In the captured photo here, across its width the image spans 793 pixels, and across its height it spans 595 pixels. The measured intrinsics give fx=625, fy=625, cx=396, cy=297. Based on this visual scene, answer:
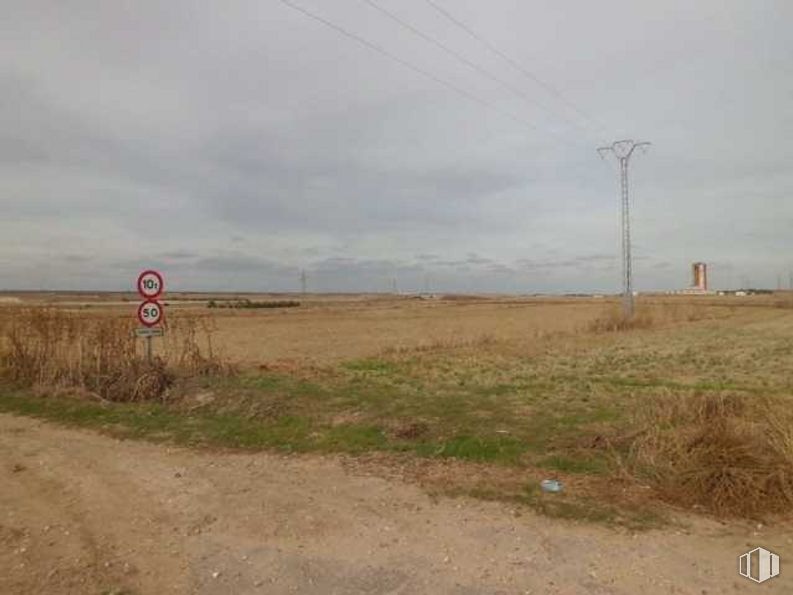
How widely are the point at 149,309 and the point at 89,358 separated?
1.85 metres

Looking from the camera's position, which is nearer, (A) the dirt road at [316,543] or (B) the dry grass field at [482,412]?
(A) the dirt road at [316,543]

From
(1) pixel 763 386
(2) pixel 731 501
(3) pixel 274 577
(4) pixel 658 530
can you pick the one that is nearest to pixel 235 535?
(3) pixel 274 577

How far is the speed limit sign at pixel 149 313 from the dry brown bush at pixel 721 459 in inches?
404

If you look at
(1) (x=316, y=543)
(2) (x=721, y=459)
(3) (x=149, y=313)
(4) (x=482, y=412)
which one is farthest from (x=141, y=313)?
(2) (x=721, y=459)

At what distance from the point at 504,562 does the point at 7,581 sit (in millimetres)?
3667

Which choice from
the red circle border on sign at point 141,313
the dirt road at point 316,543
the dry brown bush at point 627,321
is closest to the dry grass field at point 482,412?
the dirt road at point 316,543

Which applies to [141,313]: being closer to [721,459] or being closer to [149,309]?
[149,309]

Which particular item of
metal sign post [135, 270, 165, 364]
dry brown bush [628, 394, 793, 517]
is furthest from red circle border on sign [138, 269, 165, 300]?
dry brown bush [628, 394, 793, 517]

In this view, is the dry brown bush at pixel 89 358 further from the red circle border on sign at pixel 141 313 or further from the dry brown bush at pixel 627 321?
the dry brown bush at pixel 627 321

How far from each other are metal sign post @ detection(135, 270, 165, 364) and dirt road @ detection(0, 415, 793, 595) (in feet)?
21.2

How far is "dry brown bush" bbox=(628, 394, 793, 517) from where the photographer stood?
232 inches

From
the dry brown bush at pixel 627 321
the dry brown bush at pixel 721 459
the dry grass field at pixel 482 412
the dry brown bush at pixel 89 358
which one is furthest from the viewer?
the dry brown bush at pixel 627 321

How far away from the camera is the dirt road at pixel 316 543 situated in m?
4.43

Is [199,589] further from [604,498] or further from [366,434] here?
[366,434]
